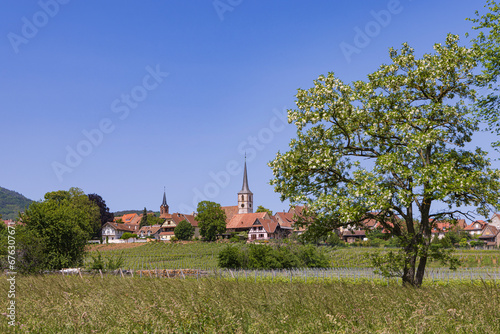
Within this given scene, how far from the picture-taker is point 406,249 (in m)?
13.8

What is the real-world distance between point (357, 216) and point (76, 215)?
27546mm

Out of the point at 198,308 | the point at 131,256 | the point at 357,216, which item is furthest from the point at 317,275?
the point at 131,256

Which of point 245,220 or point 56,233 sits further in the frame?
point 245,220

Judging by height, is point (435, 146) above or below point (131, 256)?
above

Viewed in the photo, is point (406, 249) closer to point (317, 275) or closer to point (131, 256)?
point (317, 275)

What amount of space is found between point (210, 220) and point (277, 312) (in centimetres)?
11283

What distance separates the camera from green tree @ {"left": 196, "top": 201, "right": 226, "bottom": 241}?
116 meters

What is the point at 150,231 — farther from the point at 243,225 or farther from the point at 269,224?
the point at 269,224

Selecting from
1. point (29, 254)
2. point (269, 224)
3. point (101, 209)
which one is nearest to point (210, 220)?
point (269, 224)

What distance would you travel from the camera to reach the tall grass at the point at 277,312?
18.4ft

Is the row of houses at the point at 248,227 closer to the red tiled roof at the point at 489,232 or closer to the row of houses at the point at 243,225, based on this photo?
the row of houses at the point at 243,225

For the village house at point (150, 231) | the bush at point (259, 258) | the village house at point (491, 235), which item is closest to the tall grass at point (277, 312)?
the bush at point (259, 258)

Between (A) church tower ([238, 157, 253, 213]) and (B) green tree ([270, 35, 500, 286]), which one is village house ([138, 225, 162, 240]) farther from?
Answer: (B) green tree ([270, 35, 500, 286])

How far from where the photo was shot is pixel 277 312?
21.5 ft
